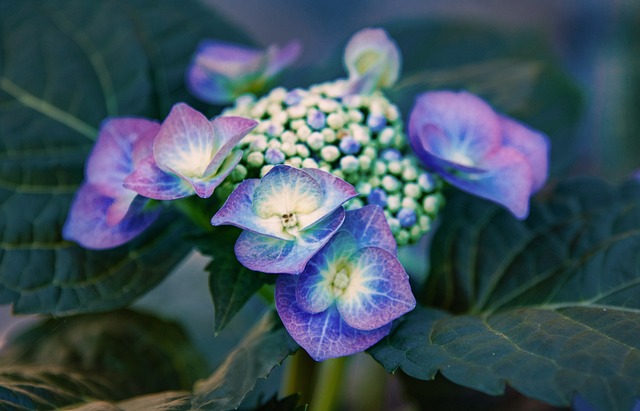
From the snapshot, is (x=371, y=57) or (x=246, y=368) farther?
(x=371, y=57)

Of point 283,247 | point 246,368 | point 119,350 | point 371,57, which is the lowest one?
point 119,350

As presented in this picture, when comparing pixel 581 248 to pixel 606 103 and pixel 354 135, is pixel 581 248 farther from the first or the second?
pixel 606 103

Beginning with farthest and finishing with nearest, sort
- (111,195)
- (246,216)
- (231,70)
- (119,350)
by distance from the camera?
(119,350) < (231,70) < (111,195) < (246,216)

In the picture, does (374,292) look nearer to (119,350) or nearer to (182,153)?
(182,153)

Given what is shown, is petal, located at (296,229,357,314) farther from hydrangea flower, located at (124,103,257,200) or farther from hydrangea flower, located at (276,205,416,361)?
hydrangea flower, located at (124,103,257,200)

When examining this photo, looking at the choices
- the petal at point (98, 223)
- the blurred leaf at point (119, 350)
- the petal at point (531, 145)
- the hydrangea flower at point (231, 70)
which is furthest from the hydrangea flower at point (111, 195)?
the petal at point (531, 145)

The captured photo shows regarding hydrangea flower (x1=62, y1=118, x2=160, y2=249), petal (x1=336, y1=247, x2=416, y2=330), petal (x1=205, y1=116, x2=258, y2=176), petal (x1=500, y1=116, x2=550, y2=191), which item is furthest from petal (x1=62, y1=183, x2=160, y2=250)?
petal (x1=500, y1=116, x2=550, y2=191)

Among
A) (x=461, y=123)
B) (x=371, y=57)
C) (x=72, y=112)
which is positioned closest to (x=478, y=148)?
(x=461, y=123)
